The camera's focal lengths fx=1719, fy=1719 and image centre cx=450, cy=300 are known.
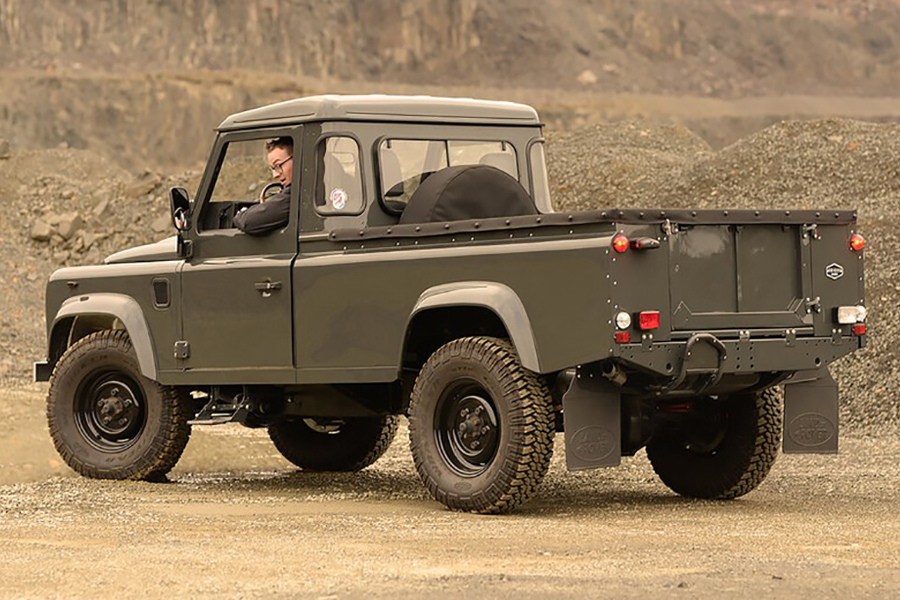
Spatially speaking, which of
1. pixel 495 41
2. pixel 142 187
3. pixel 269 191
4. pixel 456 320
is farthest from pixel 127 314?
pixel 495 41

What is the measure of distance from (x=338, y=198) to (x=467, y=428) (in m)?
1.85

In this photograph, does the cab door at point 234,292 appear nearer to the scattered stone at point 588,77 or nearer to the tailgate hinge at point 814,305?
the tailgate hinge at point 814,305

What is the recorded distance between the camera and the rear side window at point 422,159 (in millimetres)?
11047

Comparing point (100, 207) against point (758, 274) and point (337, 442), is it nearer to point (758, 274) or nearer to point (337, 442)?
point (337, 442)

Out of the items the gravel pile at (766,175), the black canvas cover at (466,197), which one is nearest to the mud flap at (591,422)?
the black canvas cover at (466,197)

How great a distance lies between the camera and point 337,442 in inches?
512

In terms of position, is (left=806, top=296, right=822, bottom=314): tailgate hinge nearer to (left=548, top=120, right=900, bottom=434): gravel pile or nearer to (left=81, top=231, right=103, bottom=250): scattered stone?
(left=548, top=120, right=900, bottom=434): gravel pile

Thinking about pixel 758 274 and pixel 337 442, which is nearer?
pixel 758 274

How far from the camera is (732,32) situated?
7738cm

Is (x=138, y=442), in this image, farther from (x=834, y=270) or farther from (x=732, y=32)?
(x=732, y=32)

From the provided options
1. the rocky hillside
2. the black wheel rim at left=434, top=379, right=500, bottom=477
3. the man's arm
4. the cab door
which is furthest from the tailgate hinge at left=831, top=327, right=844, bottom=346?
the rocky hillside

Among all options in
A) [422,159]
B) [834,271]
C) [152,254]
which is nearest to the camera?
[834,271]

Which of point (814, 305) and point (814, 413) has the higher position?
point (814, 305)

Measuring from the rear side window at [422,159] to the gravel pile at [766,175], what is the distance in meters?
10.6
